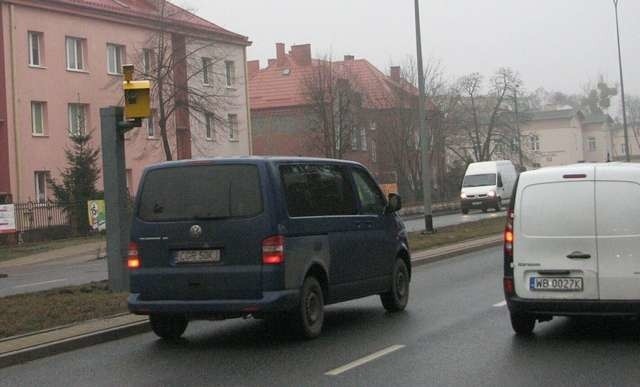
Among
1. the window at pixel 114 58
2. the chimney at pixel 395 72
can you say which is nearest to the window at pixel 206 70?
the window at pixel 114 58

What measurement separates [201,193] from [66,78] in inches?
1418

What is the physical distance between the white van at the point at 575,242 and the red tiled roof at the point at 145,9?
36.7m

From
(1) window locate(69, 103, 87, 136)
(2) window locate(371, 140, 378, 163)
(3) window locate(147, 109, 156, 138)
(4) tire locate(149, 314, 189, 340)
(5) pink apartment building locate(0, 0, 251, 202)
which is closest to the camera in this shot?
(4) tire locate(149, 314, 189, 340)

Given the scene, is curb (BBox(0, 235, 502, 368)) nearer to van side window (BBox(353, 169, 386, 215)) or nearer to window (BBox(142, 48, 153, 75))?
van side window (BBox(353, 169, 386, 215))

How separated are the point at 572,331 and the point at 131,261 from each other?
4762 mm

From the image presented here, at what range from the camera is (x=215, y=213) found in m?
9.91

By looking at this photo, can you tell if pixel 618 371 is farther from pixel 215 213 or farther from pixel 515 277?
pixel 215 213

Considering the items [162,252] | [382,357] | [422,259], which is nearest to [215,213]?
[162,252]

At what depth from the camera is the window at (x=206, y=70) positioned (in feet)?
160

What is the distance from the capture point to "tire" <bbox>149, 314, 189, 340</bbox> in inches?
417

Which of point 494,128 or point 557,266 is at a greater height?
point 494,128

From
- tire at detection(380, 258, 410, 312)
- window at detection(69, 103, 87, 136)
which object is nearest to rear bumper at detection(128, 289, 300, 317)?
tire at detection(380, 258, 410, 312)

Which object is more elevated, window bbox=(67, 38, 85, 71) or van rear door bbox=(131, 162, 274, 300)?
window bbox=(67, 38, 85, 71)

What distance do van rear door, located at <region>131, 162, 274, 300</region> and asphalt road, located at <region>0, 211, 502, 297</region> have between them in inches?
311
